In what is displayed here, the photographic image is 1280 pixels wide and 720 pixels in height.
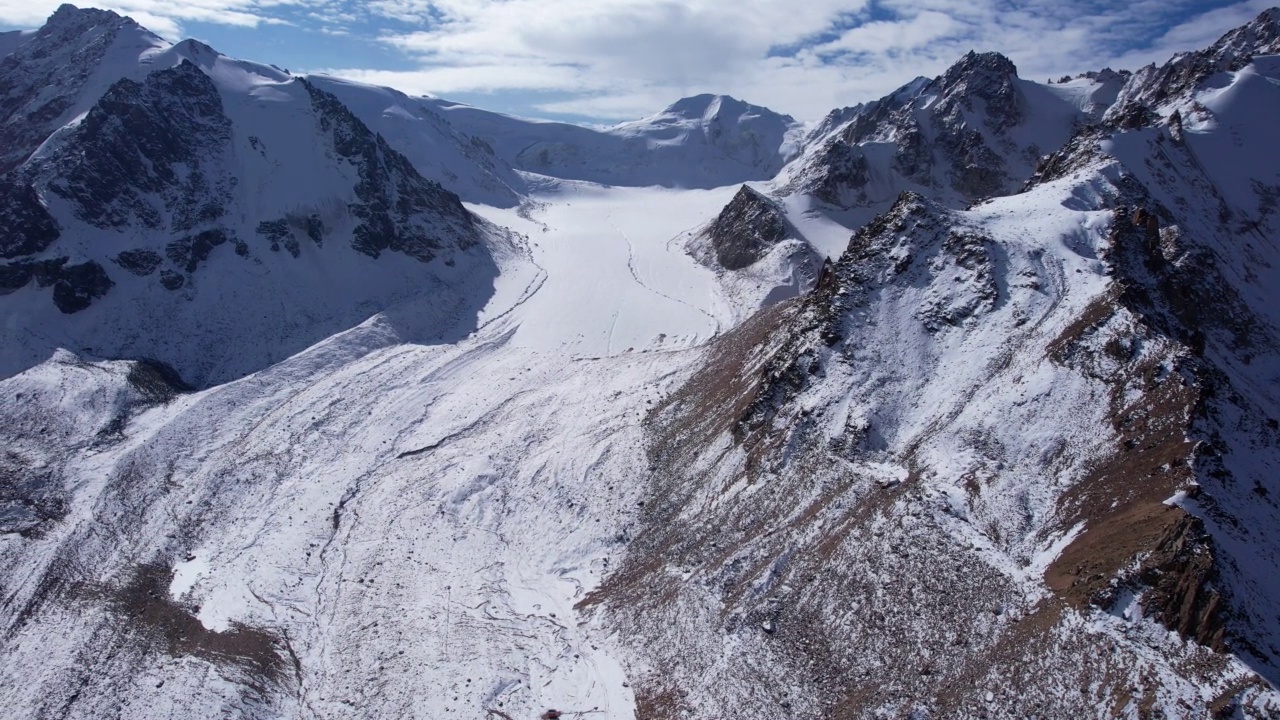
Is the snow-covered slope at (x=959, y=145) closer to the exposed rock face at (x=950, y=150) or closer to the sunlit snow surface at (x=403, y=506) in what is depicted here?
the exposed rock face at (x=950, y=150)

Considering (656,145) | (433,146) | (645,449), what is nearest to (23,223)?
(645,449)

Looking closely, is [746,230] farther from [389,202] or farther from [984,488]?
[984,488]

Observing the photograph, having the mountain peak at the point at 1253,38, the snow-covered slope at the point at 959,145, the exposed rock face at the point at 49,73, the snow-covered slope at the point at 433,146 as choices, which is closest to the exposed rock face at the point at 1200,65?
the mountain peak at the point at 1253,38

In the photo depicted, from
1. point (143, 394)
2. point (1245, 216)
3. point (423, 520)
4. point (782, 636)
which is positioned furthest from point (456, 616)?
point (1245, 216)

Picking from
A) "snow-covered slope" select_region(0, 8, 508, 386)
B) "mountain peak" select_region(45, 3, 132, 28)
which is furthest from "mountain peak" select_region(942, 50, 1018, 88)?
"mountain peak" select_region(45, 3, 132, 28)

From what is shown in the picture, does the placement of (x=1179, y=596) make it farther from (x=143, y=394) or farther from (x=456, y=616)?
(x=143, y=394)

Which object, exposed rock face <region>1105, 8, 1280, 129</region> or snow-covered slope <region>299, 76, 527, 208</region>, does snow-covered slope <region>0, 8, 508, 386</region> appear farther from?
exposed rock face <region>1105, 8, 1280, 129</region>
